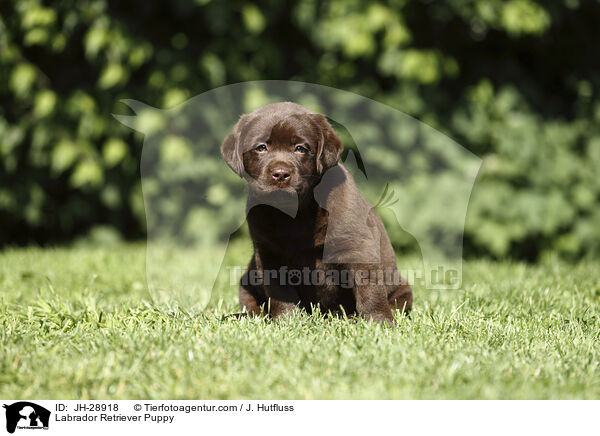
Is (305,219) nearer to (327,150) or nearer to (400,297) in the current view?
(327,150)

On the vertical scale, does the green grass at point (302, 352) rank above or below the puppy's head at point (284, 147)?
below

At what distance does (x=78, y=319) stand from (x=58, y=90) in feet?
12.1

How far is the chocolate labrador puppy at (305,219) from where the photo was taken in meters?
2.38

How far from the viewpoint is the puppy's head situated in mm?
2412

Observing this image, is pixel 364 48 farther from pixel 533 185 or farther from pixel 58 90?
pixel 58 90

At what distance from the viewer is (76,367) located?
6.34 ft

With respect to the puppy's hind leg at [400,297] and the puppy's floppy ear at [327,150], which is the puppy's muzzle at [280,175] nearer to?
the puppy's floppy ear at [327,150]
